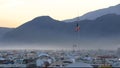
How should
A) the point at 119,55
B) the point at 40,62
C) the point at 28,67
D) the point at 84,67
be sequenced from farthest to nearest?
the point at 119,55
the point at 40,62
the point at 28,67
the point at 84,67

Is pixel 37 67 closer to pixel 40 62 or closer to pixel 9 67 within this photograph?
pixel 9 67

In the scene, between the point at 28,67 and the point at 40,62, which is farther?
the point at 40,62

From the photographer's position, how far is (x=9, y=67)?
50750mm

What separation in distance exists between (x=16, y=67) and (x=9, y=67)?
4.26 ft

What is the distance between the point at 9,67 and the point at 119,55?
94.9 ft

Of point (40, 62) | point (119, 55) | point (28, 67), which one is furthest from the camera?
point (119, 55)

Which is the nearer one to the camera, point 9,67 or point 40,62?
point 9,67

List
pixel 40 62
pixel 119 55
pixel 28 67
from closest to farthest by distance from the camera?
pixel 28 67
pixel 40 62
pixel 119 55

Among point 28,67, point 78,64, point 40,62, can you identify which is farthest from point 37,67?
point 78,64

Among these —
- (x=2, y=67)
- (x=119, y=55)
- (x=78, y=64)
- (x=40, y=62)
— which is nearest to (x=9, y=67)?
(x=2, y=67)

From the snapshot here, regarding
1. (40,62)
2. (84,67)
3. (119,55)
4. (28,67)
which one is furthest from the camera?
(119,55)

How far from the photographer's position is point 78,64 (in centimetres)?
4022

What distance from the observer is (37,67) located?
167 ft

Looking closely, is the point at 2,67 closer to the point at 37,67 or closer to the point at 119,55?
the point at 37,67
